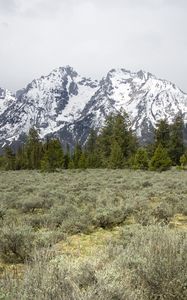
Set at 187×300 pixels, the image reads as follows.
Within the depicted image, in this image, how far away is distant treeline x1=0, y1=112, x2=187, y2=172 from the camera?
5238cm

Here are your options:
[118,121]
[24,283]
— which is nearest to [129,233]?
[24,283]

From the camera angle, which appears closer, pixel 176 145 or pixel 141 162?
pixel 141 162

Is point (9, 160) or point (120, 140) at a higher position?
point (120, 140)

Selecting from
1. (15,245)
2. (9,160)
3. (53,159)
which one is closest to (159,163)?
(53,159)

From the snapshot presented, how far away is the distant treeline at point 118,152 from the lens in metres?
52.4

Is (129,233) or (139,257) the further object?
(129,233)

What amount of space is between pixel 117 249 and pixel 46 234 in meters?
2.88

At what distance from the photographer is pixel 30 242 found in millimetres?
8539

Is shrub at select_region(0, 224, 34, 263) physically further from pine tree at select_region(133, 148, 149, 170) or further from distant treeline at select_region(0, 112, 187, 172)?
pine tree at select_region(133, 148, 149, 170)

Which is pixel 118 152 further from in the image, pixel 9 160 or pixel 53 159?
pixel 9 160

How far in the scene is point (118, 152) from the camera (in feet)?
195

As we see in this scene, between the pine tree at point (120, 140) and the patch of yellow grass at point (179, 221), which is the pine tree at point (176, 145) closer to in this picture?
the pine tree at point (120, 140)

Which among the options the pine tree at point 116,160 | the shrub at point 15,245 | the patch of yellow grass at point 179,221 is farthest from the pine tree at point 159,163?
the shrub at point 15,245

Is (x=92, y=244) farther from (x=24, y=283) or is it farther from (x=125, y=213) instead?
(x=24, y=283)
